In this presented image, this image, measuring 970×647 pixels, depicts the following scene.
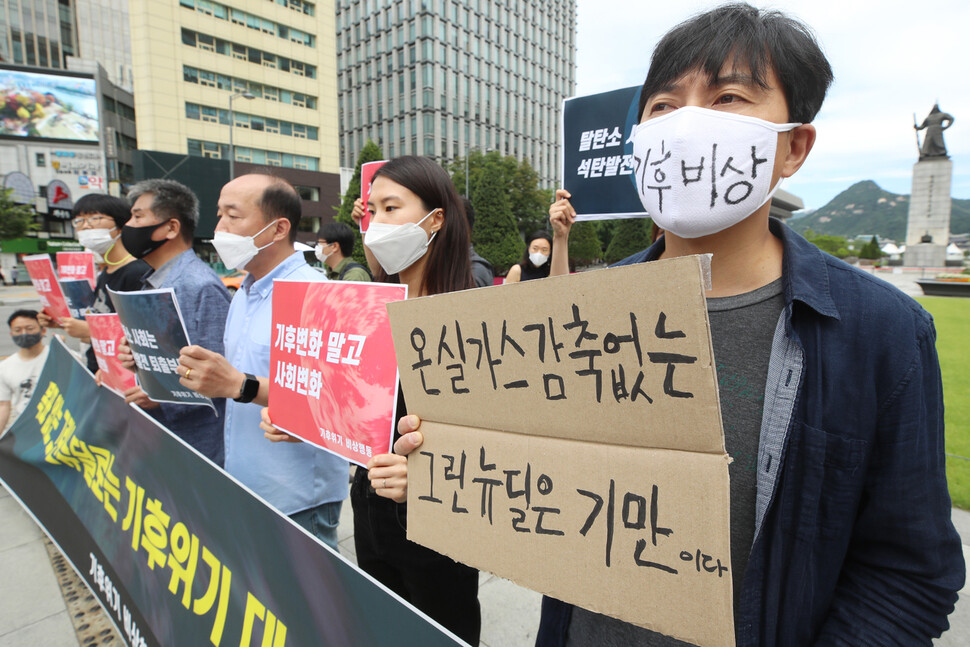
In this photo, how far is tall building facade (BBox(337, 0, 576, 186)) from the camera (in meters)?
54.2

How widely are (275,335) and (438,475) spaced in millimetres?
949

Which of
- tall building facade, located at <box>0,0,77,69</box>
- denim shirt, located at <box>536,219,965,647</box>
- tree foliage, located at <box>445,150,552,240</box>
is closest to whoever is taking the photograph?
denim shirt, located at <box>536,219,965,647</box>

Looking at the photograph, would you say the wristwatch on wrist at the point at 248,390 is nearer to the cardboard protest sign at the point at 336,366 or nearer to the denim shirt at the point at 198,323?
the cardboard protest sign at the point at 336,366

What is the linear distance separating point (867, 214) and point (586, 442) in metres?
204

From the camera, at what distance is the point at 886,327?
2.74ft

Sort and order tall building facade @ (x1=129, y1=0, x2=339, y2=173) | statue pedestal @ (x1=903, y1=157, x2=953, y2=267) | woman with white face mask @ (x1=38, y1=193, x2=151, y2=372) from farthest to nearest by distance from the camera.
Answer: tall building facade @ (x1=129, y1=0, x2=339, y2=173), statue pedestal @ (x1=903, y1=157, x2=953, y2=267), woman with white face mask @ (x1=38, y1=193, x2=151, y2=372)

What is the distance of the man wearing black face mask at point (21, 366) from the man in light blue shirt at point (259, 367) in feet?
10.5

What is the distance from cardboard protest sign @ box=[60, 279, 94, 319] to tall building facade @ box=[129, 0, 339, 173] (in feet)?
94.5

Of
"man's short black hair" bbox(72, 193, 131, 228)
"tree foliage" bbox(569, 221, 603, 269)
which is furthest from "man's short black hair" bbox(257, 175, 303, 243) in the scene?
"tree foliage" bbox(569, 221, 603, 269)

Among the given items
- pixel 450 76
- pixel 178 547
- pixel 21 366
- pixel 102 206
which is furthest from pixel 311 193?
pixel 178 547

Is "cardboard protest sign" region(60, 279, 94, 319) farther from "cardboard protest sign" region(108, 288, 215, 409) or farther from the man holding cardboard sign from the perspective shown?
the man holding cardboard sign

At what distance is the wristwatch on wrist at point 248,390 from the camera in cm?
180

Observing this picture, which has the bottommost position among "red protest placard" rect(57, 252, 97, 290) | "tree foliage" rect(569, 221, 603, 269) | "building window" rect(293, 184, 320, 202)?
"red protest placard" rect(57, 252, 97, 290)

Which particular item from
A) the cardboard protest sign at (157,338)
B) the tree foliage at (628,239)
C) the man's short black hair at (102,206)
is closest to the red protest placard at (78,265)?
the man's short black hair at (102,206)
